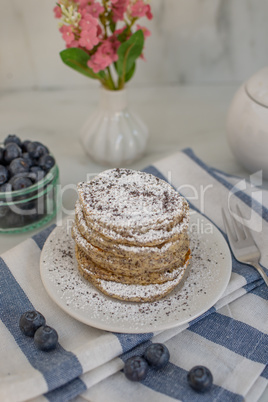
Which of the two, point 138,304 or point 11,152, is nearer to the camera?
point 138,304

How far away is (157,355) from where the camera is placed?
1.07 metres

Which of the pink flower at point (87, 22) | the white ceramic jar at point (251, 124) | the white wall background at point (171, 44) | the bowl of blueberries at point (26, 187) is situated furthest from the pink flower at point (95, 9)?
the white wall background at point (171, 44)

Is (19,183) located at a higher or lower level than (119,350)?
higher

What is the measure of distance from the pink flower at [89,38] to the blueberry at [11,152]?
1.35 feet

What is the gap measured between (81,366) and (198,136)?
1363 millimetres

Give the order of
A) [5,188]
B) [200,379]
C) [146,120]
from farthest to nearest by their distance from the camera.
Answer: [146,120], [5,188], [200,379]

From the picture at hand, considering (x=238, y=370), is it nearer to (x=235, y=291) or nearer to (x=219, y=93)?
(x=235, y=291)

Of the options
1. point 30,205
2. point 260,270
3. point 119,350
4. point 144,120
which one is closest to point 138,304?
point 119,350

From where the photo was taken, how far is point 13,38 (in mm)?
2266

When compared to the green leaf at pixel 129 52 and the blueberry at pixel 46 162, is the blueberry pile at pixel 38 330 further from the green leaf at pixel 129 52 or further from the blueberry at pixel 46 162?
the green leaf at pixel 129 52

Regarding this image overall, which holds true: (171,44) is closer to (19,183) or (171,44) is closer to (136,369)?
(19,183)

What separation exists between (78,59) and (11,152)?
40cm

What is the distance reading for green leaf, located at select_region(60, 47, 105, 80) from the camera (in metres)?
1.62

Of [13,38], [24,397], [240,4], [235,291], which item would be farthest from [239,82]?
[24,397]
